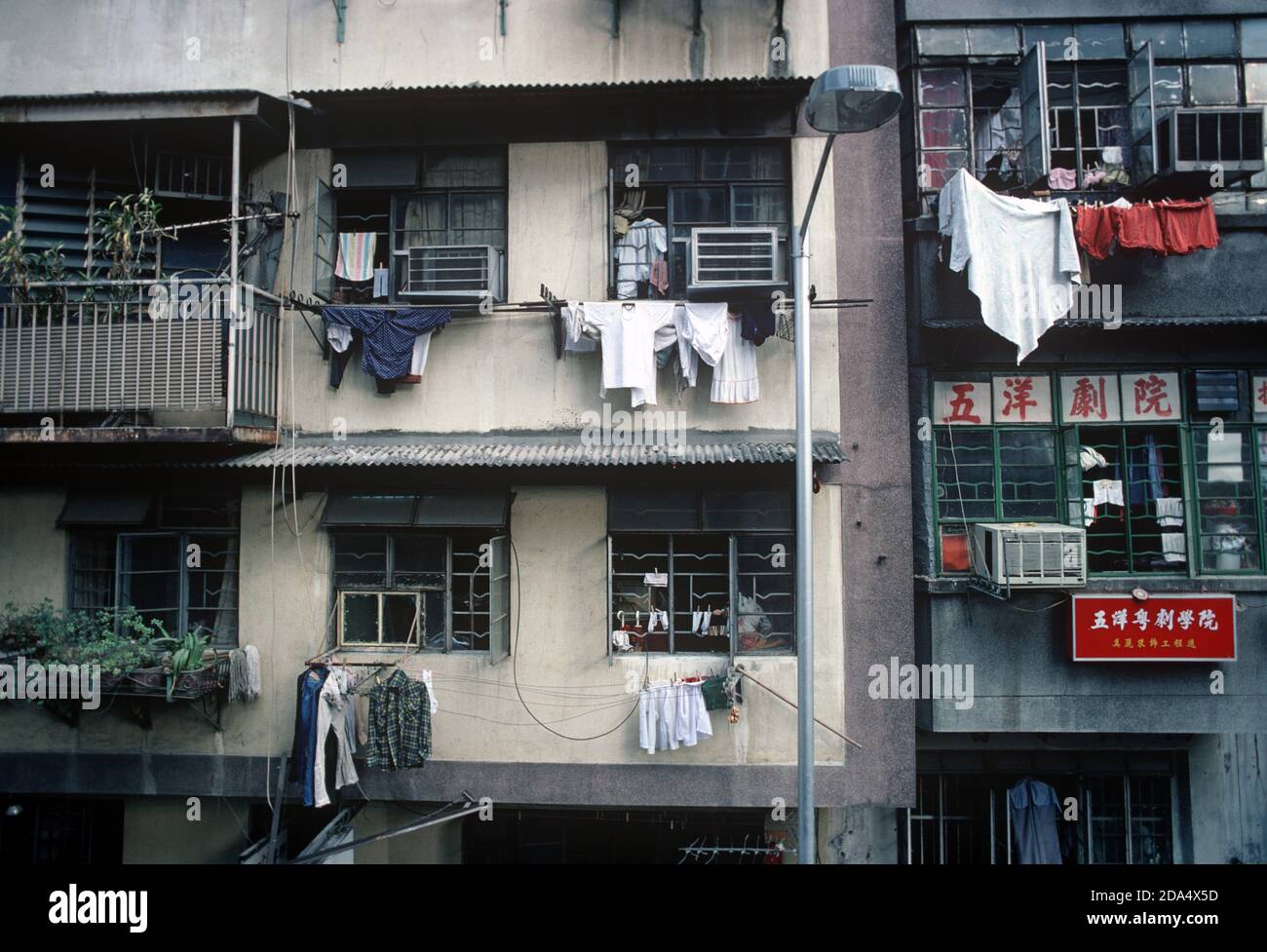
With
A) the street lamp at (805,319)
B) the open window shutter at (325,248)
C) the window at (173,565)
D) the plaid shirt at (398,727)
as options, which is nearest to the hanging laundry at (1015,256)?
the street lamp at (805,319)

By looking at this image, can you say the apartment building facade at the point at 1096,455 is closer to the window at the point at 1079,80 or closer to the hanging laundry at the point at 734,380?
the window at the point at 1079,80

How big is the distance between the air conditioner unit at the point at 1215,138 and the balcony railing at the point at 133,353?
34.8ft

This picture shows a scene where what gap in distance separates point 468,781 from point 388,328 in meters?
5.42

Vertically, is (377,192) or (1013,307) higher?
(377,192)

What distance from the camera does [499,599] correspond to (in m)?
8.48

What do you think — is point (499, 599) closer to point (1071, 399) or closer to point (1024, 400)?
point (1024, 400)

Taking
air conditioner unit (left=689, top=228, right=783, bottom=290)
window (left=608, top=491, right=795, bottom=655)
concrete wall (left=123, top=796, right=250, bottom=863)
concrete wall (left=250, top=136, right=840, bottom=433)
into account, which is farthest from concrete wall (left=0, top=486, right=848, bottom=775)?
air conditioner unit (left=689, top=228, right=783, bottom=290)

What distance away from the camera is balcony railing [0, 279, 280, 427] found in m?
7.90

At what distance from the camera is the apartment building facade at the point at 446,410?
26.9 ft

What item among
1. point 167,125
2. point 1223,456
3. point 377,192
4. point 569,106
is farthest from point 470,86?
point 1223,456

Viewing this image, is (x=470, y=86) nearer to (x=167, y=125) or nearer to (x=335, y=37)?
(x=335, y=37)

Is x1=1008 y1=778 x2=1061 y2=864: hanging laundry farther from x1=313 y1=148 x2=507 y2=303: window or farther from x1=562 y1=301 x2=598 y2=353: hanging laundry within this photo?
x1=313 y1=148 x2=507 y2=303: window
